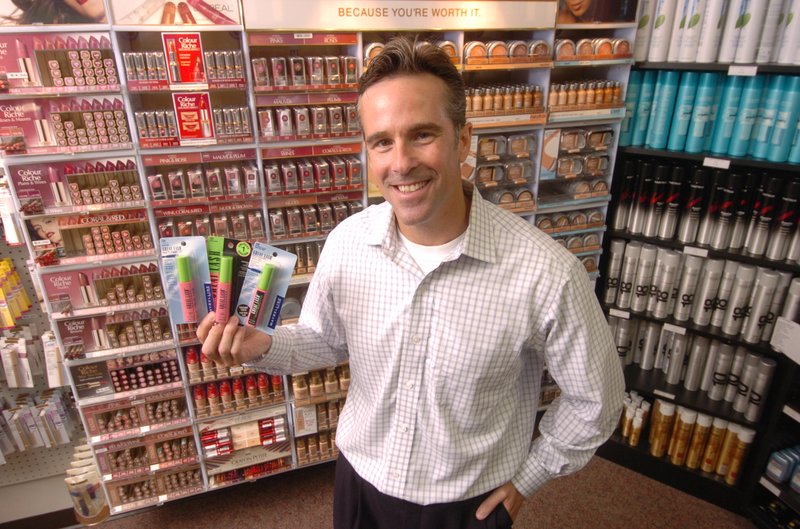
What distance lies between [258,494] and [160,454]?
0.69 m

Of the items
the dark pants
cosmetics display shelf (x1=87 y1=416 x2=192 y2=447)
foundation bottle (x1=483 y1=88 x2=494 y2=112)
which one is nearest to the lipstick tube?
the dark pants

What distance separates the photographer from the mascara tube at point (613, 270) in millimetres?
3535

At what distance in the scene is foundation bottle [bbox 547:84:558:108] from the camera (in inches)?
125

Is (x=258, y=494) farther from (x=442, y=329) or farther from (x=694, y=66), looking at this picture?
(x=694, y=66)

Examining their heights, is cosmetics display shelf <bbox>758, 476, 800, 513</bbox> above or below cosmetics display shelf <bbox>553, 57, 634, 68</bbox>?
below

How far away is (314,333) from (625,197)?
258cm

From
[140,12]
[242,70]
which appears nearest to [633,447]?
[242,70]

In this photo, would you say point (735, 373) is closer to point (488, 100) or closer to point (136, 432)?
point (488, 100)

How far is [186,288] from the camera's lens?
147 centimetres

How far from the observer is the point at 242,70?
2.61 m

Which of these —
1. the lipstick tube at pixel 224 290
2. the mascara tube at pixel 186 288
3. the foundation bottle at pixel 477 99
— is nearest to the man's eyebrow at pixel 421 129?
the lipstick tube at pixel 224 290

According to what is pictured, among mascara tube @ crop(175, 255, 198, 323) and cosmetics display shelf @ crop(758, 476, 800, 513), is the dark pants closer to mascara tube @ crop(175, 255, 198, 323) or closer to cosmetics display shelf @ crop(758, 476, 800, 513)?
mascara tube @ crop(175, 255, 198, 323)

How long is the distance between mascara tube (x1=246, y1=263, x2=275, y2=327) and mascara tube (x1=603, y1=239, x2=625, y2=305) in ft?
9.11

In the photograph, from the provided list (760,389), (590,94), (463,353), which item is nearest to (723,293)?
(760,389)
